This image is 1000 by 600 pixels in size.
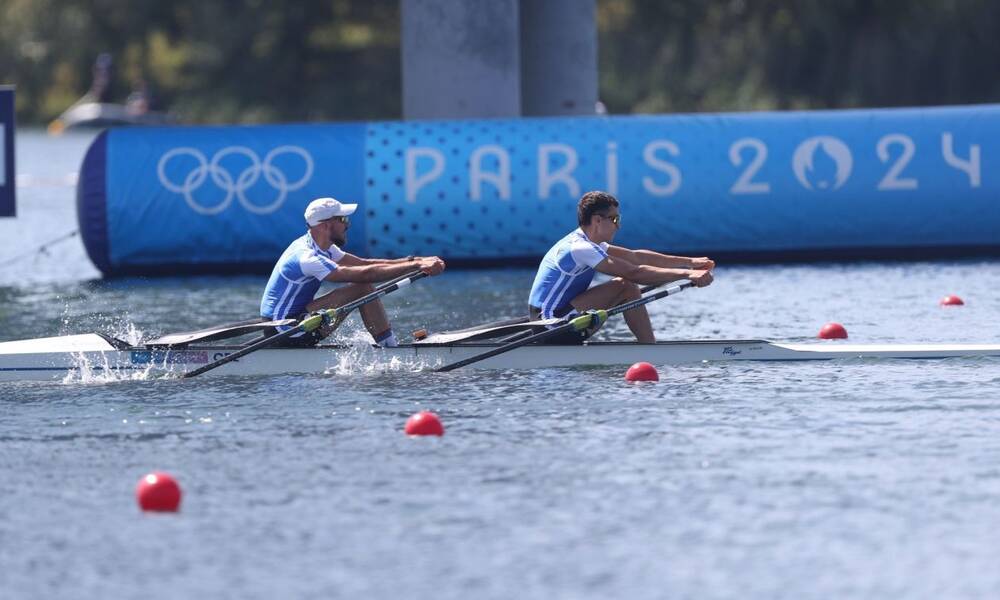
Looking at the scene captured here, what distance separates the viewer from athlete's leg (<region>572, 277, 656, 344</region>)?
48.1ft

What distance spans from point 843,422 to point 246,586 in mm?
4884

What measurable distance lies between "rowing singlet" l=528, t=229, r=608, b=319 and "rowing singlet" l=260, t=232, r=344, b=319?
5.40ft

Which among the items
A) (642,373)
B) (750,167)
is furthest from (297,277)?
(750,167)

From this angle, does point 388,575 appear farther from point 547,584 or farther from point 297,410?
point 297,410

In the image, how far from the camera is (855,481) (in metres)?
10.0

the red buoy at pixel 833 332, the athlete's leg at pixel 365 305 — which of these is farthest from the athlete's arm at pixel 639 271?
the red buoy at pixel 833 332

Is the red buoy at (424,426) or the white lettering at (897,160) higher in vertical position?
the white lettering at (897,160)

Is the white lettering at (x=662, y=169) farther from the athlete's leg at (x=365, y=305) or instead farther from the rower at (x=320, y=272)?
the rower at (x=320, y=272)

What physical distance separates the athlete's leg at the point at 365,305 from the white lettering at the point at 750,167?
851 cm

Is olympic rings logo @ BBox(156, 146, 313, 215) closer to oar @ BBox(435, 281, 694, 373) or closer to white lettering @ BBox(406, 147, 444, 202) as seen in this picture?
white lettering @ BBox(406, 147, 444, 202)

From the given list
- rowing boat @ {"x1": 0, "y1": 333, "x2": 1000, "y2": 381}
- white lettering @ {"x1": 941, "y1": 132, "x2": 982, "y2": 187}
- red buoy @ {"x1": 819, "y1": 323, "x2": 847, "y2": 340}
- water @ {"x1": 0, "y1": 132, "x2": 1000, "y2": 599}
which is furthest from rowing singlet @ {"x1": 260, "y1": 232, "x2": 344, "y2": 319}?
white lettering @ {"x1": 941, "y1": 132, "x2": 982, "y2": 187}

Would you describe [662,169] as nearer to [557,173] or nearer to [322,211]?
[557,173]

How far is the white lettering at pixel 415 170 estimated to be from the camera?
73.4ft

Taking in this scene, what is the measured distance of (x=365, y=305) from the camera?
1448 centimetres
